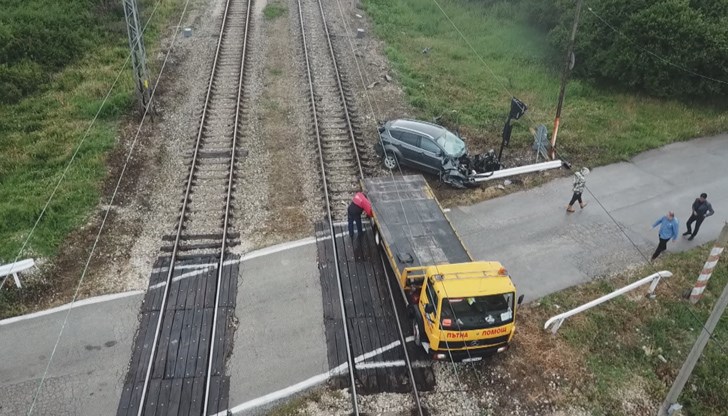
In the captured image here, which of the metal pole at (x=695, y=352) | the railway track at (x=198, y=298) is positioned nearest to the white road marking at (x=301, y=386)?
the railway track at (x=198, y=298)

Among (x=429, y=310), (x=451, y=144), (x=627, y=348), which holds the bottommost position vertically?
(x=627, y=348)

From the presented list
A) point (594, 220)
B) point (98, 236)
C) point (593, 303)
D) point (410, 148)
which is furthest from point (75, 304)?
point (594, 220)

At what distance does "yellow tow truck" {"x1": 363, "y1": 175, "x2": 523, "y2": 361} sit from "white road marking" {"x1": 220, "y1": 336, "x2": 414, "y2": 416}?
3.23 feet

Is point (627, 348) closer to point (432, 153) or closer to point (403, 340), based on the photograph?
point (403, 340)

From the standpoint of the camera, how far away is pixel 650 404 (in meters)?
11.6

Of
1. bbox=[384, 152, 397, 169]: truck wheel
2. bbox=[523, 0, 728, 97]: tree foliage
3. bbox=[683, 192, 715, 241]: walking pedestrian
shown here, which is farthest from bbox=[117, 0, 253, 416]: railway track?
bbox=[523, 0, 728, 97]: tree foliage

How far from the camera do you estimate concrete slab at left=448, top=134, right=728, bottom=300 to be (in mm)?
15016

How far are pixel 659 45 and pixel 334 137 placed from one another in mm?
13838

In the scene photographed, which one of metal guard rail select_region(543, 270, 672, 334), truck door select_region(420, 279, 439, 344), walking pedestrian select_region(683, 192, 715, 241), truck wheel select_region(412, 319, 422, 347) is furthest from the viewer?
walking pedestrian select_region(683, 192, 715, 241)

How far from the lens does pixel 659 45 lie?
22.9 m

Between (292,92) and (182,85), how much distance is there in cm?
454

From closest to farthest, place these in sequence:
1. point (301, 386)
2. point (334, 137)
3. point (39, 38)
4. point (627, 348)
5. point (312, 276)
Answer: point (301, 386), point (627, 348), point (312, 276), point (334, 137), point (39, 38)

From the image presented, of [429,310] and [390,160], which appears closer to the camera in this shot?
[429,310]

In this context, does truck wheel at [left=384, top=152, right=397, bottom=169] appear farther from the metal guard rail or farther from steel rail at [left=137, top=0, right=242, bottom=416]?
the metal guard rail
